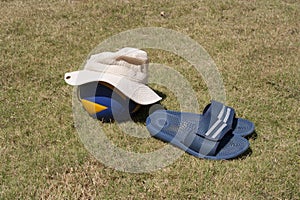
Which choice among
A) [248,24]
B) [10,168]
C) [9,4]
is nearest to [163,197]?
[10,168]

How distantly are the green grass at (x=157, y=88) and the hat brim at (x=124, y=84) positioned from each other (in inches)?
10.8

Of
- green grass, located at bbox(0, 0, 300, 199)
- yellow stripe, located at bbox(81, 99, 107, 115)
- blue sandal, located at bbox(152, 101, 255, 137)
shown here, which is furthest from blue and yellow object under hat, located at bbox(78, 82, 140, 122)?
blue sandal, located at bbox(152, 101, 255, 137)

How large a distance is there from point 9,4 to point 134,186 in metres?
3.91

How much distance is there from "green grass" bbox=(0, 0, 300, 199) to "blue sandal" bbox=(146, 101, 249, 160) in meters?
0.07

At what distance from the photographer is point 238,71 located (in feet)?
11.7

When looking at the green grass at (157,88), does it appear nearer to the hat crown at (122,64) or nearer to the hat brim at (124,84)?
the hat brim at (124,84)

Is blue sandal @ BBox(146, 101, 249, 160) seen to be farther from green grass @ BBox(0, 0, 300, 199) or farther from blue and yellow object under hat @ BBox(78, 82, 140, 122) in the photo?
blue and yellow object under hat @ BBox(78, 82, 140, 122)

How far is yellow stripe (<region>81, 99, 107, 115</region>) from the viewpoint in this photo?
8.63 ft

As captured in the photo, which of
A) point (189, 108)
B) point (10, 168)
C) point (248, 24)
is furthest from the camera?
point (248, 24)

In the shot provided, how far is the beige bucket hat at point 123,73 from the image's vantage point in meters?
2.59

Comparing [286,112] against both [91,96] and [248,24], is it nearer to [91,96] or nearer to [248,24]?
[91,96]

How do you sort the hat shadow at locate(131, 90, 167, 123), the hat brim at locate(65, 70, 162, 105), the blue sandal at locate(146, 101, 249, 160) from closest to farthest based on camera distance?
the blue sandal at locate(146, 101, 249, 160) → the hat brim at locate(65, 70, 162, 105) → the hat shadow at locate(131, 90, 167, 123)

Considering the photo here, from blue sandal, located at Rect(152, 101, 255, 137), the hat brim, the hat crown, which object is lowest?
blue sandal, located at Rect(152, 101, 255, 137)

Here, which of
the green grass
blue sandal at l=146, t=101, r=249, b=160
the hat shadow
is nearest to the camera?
the green grass
